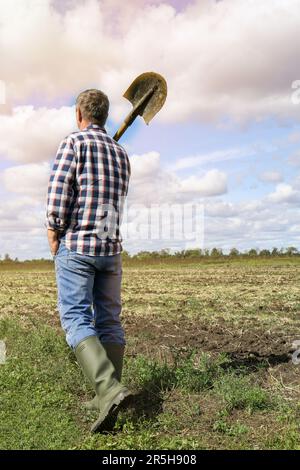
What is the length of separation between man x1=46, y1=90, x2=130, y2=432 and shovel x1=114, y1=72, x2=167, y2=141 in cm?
111

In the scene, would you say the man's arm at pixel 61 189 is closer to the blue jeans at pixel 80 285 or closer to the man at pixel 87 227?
the man at pixel 87 227

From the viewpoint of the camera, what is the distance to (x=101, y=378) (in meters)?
4.15

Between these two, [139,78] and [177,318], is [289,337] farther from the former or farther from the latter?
[139,78]

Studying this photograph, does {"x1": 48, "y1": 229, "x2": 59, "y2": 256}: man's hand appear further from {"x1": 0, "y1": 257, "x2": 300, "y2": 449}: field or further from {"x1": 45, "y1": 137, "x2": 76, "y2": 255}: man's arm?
{"x1": 0, "y1": 257, "x2": 300, "y2": 449}: field

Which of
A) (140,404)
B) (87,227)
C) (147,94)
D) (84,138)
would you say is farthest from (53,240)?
(147,94)

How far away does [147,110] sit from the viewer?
226 inches

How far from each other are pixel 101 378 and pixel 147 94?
285 centimetres

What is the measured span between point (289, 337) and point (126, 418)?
11.3 feet

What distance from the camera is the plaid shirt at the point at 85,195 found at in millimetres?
4293

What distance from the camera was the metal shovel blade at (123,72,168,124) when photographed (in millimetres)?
5656

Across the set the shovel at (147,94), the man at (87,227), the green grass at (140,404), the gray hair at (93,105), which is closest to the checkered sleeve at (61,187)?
the man at (87,227)

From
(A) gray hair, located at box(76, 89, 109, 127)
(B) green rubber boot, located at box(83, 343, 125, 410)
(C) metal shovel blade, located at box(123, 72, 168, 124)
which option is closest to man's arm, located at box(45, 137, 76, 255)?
(A) gray hair, located at box(76, 89, 109, 127)

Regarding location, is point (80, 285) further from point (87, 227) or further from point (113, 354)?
→ point (113, 354)

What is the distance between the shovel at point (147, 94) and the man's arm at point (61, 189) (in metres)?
1.41
